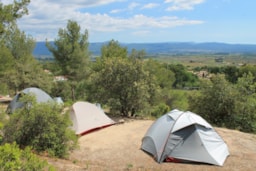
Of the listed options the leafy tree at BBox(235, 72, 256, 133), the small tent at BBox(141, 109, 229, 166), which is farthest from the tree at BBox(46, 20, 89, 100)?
the small tent at BBox(141, 109, 229, 166)

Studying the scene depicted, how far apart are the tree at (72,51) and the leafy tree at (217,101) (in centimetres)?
1179

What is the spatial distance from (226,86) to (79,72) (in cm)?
1373

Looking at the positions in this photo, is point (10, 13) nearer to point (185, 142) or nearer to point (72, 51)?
point (185, 142)

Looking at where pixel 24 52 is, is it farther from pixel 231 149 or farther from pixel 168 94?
pixel 231 149

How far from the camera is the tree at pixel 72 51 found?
22.5m

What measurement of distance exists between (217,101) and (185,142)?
675 cm

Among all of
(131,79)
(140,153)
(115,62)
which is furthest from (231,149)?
(115,62)

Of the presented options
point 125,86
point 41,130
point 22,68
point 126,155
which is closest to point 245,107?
point 125,86

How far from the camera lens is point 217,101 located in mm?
14109

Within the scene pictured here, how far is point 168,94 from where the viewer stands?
90.8 ft

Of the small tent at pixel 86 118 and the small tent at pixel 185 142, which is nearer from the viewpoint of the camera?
the small tent at pixel 185 142

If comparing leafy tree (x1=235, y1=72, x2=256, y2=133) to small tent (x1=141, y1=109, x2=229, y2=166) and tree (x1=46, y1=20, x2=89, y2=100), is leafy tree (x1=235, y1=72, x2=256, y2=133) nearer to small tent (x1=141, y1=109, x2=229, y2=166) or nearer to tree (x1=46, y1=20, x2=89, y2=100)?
small tent (x1=141, y1=109, x2=229, y2=166)

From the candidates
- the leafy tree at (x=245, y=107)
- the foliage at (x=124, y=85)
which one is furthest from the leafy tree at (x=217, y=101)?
the foliage at (x=124, y=85)

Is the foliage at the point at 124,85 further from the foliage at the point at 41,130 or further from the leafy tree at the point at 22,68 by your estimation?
the leafy tree at the point at 22,68
